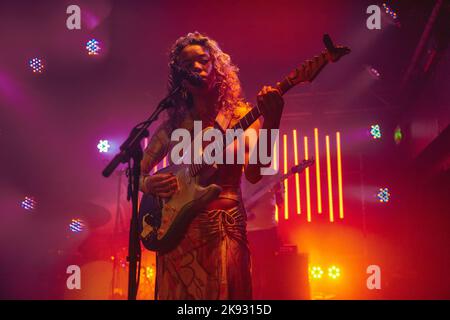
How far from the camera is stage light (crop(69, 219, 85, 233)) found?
27.2ft

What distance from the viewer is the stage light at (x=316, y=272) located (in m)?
11.2

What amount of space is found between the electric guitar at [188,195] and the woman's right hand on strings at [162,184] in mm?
30

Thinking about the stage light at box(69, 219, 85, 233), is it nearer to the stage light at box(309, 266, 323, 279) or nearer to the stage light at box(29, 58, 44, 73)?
the stage light at box(29, 58, 44, 73)

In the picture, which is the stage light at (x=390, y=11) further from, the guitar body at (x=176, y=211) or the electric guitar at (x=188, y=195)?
the guitar body at (x=176, y=211)

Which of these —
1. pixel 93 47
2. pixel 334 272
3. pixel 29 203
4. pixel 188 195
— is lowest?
pixel 334 272

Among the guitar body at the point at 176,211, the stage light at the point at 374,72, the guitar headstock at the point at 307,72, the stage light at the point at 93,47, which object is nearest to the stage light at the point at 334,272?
the stage light at the point at 374,72

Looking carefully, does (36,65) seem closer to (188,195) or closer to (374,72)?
(188,195)

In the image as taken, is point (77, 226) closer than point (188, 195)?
No

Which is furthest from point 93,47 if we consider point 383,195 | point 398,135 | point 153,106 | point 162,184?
point 383,195

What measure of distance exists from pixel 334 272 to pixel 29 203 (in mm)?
7958

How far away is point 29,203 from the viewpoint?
8.40 m

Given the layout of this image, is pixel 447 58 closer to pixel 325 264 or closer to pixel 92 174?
pixel 325 264

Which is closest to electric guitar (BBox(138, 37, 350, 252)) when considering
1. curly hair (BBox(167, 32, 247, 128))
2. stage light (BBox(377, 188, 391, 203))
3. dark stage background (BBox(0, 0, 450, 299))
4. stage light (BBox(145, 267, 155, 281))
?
curly hair (BBox(167, 32, 247, 128))
